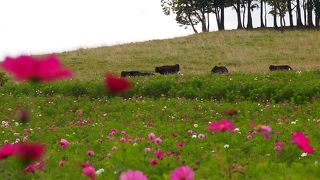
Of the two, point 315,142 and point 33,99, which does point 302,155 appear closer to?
point 315,142

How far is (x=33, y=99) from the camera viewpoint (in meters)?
20.1

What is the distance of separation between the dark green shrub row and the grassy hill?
9.60 metres

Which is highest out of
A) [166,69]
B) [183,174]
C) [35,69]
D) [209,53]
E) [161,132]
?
[35,69]

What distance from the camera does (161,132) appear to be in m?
11.2

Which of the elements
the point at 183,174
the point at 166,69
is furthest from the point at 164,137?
the point at 166,69

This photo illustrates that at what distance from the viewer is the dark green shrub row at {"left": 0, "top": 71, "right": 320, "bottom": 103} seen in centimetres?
1852

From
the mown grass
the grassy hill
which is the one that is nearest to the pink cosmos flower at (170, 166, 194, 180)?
the mown grass

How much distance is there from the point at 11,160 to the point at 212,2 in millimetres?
64972

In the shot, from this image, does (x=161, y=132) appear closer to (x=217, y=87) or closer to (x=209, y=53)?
(x=217, y=87)

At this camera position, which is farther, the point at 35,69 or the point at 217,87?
the point at 217,87

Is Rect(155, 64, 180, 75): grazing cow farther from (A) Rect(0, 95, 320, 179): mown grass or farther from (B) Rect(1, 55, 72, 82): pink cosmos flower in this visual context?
(B) Rect(1, 55, 72, 82): pink cosmos flower

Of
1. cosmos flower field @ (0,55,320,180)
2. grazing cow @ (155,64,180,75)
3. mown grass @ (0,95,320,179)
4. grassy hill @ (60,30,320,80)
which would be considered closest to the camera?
cosmos flower field @ (0,55,320,180)

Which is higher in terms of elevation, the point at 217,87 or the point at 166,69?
the point at 166,69

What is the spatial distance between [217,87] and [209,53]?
24.7 meters
